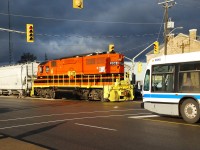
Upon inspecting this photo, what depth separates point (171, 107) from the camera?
1517 centimetres

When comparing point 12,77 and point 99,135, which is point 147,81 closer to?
point 99,135

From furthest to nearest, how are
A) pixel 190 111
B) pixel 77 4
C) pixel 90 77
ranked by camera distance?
pixel 90 77, pixel 77 4, pixel 190 111

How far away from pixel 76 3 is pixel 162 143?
1194 cm

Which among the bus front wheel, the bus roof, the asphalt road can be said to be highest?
the bus roof

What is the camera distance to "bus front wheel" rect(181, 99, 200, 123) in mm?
14078

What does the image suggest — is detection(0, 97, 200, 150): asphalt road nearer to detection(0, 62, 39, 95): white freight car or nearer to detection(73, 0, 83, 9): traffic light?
detection(73, 0, 83, 9): traffic light

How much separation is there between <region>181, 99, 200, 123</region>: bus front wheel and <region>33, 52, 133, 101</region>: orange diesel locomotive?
49.3 ft

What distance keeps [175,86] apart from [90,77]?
56.0 feet

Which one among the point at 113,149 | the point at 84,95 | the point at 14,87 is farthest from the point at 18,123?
the point at 14,87

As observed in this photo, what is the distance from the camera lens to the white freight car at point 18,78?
1674 inches

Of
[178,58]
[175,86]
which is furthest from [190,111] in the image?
[178,58]

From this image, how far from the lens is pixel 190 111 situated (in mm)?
14312

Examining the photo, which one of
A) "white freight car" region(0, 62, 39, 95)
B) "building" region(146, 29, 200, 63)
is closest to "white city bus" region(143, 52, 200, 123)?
"white freight car" region(0, 62, 39, 95)

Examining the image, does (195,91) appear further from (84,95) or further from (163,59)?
(84,95)
